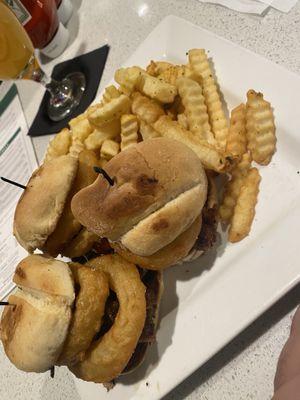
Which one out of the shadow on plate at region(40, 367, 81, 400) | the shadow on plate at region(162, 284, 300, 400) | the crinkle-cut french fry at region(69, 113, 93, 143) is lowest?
the shadow on plate at region(40, 367, 81, 400)

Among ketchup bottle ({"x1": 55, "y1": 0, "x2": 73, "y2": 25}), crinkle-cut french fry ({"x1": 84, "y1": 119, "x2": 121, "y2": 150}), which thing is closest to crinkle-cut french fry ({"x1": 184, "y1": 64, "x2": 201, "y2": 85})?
crinkle-cut french fry ({"x1": 84, "y1": 119, "x2": 121, "y2": 150})

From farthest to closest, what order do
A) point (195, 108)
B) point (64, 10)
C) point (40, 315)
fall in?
point (64, 10) → point (195, 108) → point (40, 315)

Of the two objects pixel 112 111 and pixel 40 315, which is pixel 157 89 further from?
pixel 40 315

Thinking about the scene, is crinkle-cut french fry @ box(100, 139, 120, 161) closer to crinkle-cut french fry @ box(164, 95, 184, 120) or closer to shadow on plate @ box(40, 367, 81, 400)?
crinkle-cut french fry @ box(164, 95, 184, 120)

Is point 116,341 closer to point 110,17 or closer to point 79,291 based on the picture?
point 79,291

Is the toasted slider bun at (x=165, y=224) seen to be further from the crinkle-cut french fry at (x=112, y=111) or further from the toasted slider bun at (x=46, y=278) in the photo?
the crinkle-cut french fry at (x=112, y=111)

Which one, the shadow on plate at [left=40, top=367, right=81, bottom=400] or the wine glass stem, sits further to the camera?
the wine glass stem

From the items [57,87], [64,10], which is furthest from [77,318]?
[64,10]
